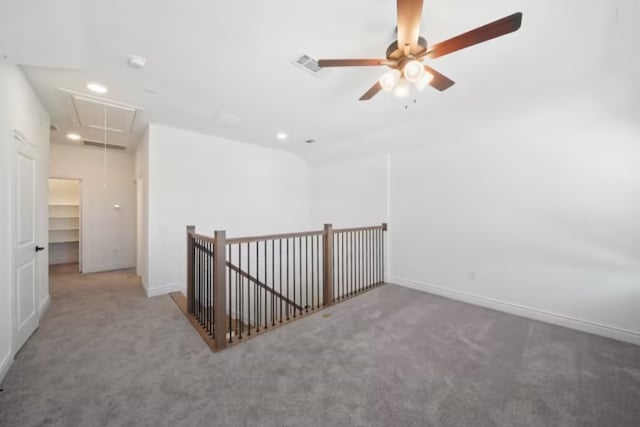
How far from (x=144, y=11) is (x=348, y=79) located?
1727mm

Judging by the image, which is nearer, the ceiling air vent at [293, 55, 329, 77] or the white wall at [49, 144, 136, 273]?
the ceiling air vent at [293, 55, 329, 77]

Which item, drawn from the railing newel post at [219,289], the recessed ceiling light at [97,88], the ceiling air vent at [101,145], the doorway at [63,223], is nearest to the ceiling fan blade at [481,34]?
the railing newel post at [219,289]

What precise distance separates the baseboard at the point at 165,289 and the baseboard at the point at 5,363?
1.69 meters

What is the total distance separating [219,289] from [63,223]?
6579 millimetres

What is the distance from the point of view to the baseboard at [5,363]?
1924 millimetres

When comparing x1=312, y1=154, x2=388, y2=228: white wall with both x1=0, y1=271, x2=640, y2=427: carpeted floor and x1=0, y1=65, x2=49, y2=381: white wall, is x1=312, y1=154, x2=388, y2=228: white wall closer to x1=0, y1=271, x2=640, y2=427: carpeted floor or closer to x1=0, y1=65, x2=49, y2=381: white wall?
x1=0, y1=271, x2=640, y2=427: carpeted floor

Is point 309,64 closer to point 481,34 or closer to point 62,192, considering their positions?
point 481,34

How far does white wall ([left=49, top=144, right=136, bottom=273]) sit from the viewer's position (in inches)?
206

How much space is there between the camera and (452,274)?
12.4 ft

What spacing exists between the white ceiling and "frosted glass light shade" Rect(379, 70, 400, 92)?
1.10 feet

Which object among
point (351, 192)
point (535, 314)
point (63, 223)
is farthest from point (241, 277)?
point (63, 223)

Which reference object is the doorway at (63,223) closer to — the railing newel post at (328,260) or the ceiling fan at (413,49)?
the railing newel post at (328,260)

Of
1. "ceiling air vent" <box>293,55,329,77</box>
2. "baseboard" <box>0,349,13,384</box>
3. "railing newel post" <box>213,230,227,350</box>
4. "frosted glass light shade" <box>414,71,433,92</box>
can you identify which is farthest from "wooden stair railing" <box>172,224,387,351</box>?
"frosted glass light shade" <box>414,71,433,92</box>

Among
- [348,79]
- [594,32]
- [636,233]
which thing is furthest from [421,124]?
[636,233]
